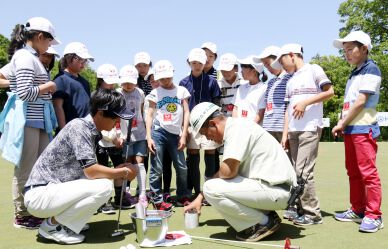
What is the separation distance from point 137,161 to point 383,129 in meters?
27.0

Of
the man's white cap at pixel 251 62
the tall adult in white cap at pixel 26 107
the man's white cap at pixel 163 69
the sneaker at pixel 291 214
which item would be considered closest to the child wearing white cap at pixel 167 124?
the man's white cap at pixel 163 69

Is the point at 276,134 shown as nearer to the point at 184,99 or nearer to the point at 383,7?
the point at 184,99

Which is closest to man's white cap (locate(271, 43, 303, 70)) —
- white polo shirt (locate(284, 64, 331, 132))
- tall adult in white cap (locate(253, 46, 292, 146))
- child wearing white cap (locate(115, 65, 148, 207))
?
white polo shirt (locate(284, 64, 331, 132))

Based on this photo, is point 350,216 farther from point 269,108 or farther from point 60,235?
point 60,235

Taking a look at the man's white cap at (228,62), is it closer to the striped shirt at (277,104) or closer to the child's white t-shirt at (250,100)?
the child's white t-shirt at (250,100)

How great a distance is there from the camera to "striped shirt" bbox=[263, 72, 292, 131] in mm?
5566

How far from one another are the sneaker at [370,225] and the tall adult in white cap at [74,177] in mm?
2429

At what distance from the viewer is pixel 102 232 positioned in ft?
15.1

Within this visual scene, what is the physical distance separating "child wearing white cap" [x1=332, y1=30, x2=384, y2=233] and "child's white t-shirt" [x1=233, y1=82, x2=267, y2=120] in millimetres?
1348

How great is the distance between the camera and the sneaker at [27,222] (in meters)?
4.80

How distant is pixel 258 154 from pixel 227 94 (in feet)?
8.54

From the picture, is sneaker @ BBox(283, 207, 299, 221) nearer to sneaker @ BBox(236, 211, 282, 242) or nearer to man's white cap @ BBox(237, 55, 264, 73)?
sneaker @ BBox(236, 211, 282, 242)

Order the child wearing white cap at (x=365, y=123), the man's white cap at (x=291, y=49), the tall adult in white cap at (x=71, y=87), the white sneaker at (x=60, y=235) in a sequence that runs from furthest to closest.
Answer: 1. the tall adult in white cap at (x=71, y=87)
2. the man's white cap at (x=291, y=49)
3. the child wearing white cap at (x=365, y=123)
4. the white sneaker at (x=60, y=235)

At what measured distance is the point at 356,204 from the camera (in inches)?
198
